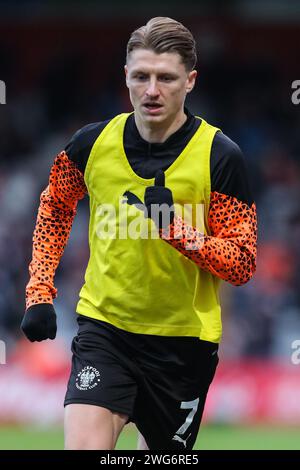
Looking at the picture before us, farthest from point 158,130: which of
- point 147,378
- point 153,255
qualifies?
point 147,378

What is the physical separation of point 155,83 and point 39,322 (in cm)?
123

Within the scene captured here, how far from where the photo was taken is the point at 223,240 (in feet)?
17.8

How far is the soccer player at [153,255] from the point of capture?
542 centimetres

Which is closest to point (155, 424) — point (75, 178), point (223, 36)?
point (75, 178)

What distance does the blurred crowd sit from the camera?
43.9 feet

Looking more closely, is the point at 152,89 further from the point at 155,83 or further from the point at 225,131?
the point at 225,131

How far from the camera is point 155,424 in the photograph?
5656 mm

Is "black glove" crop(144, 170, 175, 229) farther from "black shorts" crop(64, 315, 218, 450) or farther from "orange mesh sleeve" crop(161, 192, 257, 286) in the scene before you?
"black shorts" crop(64, 315, 218, 450)

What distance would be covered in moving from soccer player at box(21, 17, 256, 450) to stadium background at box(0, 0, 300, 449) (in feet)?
15.0

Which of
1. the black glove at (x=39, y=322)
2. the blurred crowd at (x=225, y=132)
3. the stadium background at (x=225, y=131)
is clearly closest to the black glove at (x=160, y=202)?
the black glove at (x=39, y=322)

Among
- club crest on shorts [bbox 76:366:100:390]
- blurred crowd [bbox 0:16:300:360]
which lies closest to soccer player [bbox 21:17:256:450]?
club crest on shorts [bbox 76:366:100:390]

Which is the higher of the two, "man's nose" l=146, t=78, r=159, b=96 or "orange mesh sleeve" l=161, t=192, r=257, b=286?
"man's nose" l=146, t=78, r=159, b=96

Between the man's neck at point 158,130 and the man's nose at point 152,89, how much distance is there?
0.23m

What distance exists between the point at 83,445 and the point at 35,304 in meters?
0.80
